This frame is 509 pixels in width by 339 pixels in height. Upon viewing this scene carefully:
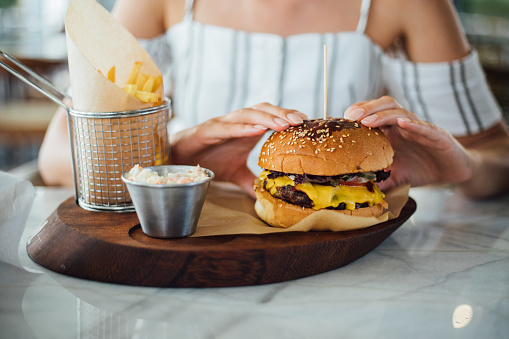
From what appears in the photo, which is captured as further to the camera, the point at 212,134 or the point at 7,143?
the point at 7,143

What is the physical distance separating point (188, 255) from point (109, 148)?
1.40ft

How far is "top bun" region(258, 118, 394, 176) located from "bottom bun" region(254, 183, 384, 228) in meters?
0.10

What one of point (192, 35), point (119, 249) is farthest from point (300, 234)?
point (192, 35)

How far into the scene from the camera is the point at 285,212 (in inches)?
55.9

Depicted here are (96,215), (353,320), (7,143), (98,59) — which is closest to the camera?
(353,320)

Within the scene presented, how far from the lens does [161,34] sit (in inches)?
99.1

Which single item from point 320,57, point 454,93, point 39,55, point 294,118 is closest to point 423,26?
point 454,93

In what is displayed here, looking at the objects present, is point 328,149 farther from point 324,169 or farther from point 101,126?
point 101,126

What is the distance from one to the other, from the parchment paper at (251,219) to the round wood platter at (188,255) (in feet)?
0.08

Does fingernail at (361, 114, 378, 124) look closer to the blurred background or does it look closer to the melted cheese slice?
the melted cheese slice

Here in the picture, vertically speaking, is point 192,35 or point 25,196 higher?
point 192,35

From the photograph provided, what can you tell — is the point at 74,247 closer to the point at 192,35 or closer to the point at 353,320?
the point at 353,320

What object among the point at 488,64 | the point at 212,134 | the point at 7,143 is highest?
the point at 212,134

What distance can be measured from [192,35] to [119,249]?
142 cm
